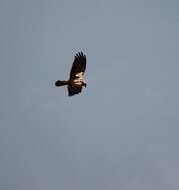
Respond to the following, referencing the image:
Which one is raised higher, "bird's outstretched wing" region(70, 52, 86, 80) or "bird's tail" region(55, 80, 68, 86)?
"bird's outstretched wing" region(70, 52, 86, 80)

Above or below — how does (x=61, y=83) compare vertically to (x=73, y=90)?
above

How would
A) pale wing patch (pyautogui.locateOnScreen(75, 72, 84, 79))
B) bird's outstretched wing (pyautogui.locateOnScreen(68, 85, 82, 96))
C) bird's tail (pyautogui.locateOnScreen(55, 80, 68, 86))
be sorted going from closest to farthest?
bird's tail (pyautogui.locateOnScreen(55, 80, 68, 86)), bird's outstretched wing (pyautogui.locateOnScreen(68, 85, 82, 96)), pale wing patch (pyautogui.locateOnScreen(75, 72, 84, 79))

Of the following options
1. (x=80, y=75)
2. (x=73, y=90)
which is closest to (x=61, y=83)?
(x=73, y=90)

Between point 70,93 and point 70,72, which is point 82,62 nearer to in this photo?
point 70,72

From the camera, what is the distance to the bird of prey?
1777 centimetres

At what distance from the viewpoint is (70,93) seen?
17.8m

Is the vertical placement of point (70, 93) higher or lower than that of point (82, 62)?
lower

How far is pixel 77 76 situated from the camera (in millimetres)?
18266

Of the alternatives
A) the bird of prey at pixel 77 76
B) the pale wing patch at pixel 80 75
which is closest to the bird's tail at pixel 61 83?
the bird of prey at pixel 77 76

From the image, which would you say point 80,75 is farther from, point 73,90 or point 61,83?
point 61,83

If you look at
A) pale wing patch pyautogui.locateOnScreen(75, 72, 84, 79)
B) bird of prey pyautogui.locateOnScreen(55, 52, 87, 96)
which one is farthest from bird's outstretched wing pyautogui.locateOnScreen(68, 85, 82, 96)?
pale wing patch pyautogui.locateOnScreen(75, 72, 84, 79)

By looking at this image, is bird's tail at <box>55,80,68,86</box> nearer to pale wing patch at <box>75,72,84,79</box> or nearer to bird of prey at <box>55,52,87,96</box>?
bird of prey at <box>55,52,87,96</box>

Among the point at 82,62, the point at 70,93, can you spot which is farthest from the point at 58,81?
the point at 82,62

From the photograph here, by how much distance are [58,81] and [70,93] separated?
4.11 ft
